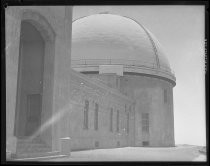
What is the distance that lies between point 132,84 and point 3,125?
79.5ft

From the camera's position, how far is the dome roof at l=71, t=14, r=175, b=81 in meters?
32.8

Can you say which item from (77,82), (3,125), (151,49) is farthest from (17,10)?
(151,49)

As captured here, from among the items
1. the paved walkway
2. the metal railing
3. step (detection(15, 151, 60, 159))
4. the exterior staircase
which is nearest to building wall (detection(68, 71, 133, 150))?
the paved walkway

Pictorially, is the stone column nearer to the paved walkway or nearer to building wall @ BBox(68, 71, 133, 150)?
the paved walkway

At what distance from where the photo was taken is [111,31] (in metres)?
34.3

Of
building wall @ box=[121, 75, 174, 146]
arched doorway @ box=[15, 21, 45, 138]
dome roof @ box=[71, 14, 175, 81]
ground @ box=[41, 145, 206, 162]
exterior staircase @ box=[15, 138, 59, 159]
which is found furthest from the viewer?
building wall @ box=[121, 75, 174, 146]

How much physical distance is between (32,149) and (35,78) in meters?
4.19

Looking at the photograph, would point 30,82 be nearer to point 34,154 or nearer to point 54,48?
point 54,48

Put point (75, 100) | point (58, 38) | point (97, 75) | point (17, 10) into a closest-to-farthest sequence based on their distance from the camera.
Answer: point (17, 10)
point (58, 38)
point (75, 100)
point (97, 75)

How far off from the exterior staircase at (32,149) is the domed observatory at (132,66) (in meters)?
16.8

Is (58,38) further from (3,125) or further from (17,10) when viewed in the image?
(3,125)

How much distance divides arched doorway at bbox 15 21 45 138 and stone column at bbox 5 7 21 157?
351 cm

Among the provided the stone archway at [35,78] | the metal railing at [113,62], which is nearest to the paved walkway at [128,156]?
the stone archway at [35,78]

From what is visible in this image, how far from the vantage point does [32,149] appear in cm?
1351
